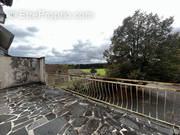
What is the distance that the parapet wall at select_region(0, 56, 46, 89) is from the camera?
4.15m

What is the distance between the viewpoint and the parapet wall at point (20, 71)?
415 centimetres

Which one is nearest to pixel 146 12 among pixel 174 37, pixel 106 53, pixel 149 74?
pixel 174 37

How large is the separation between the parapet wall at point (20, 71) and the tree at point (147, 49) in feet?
19.6

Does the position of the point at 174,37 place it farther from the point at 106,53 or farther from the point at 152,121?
the point at 152,121

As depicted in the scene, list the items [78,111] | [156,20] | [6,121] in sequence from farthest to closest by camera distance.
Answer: [156,20] → [78,111] → [6,121]

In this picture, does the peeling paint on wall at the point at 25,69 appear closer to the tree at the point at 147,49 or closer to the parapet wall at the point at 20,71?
the parapet wall at the point at 20,71

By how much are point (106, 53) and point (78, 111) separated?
262 inches

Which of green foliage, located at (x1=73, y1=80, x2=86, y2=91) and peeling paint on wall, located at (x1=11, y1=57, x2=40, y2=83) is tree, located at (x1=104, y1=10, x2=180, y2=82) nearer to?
green foliage, located at (x1=73, y1=80, x2=86, y2=91)

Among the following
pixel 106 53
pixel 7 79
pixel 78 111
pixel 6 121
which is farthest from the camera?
pixel 106 53

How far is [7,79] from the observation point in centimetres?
425

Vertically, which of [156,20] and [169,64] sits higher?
[156,20]

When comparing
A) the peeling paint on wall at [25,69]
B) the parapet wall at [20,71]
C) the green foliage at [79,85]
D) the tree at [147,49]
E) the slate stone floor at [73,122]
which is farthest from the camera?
the tree at [147,49]

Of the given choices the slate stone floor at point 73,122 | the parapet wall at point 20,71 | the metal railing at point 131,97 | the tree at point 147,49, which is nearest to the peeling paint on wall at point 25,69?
the parapet wall at point 20,71

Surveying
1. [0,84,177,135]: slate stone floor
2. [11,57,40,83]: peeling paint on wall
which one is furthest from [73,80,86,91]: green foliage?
[11,57,40,83]: peeling paint on wall
